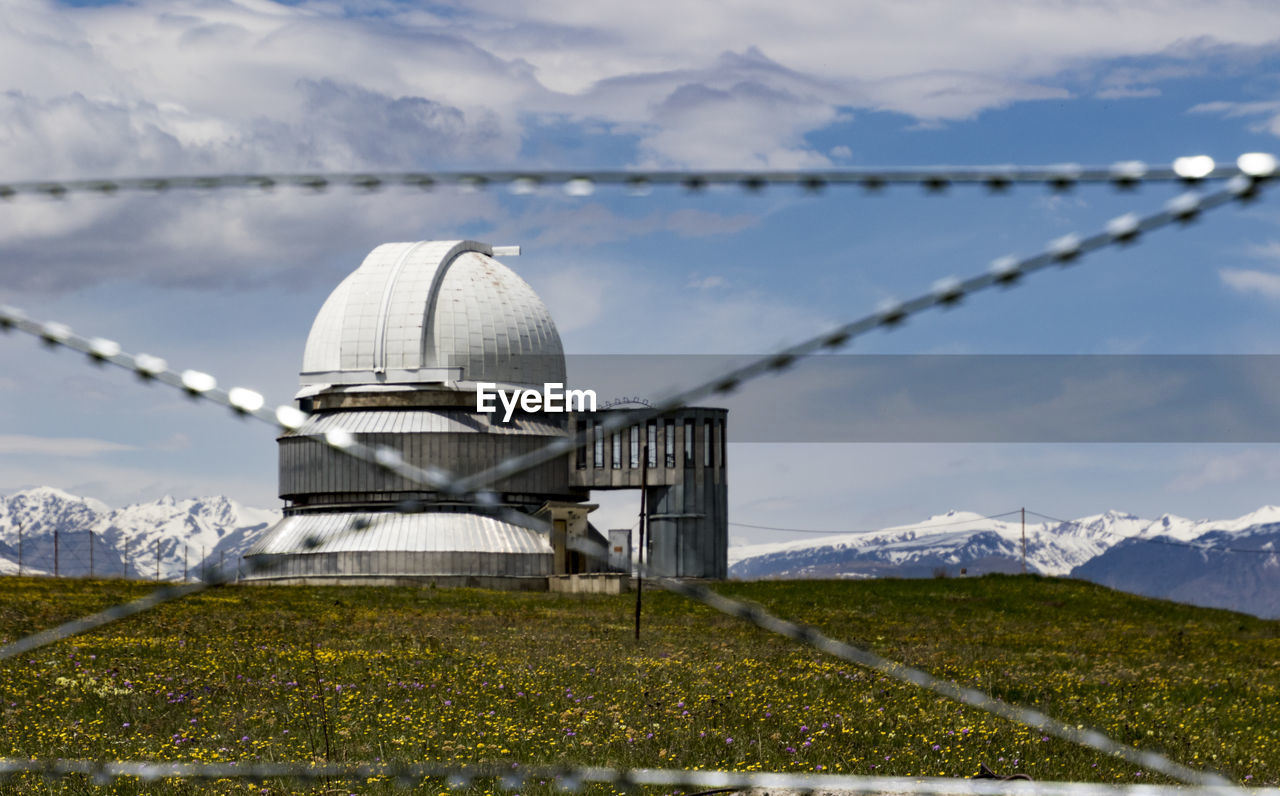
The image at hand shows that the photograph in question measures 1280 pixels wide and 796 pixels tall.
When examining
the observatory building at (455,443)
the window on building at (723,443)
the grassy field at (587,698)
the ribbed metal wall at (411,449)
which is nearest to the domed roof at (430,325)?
the observatory building at (455,443)

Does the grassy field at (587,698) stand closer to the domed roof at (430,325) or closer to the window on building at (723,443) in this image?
the domed roof at (430,325)

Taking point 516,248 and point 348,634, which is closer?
point 348,634

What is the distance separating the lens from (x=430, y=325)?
6675 cm

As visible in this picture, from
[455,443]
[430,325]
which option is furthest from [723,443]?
[430,325]

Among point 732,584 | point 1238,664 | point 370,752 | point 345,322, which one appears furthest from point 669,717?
point 345,322

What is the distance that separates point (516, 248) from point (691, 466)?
14.1 metres

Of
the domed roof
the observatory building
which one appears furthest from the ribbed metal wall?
the domed roof

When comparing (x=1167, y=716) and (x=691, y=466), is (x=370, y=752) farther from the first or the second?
(x=691, y=466)

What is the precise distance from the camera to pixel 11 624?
27.2 metres

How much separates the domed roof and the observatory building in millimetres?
75

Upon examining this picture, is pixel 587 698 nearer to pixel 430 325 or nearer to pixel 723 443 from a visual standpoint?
pixel 430 325

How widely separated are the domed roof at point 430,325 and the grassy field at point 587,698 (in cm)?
3260

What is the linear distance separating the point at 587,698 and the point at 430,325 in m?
52.0

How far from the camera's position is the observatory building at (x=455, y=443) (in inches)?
2505
